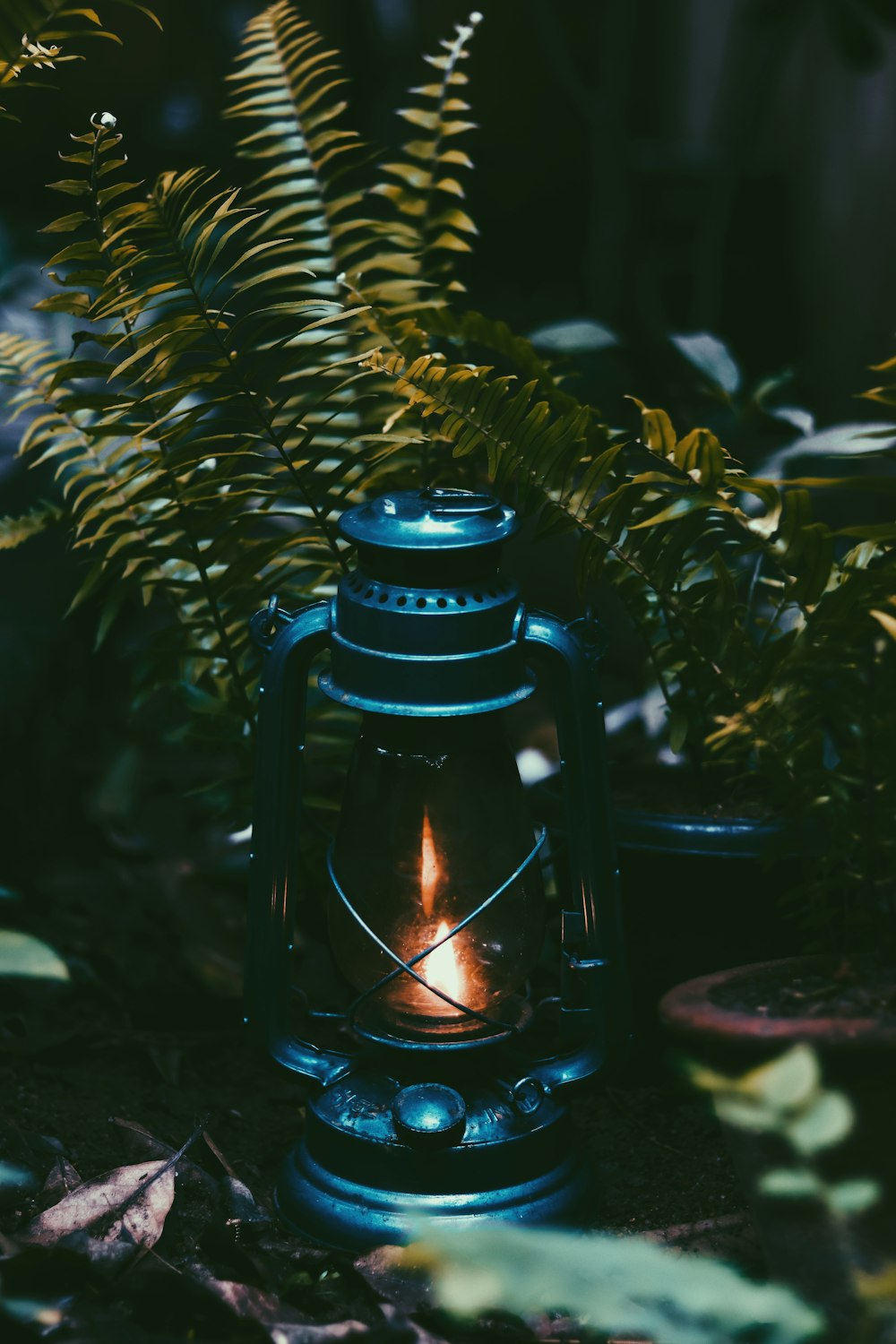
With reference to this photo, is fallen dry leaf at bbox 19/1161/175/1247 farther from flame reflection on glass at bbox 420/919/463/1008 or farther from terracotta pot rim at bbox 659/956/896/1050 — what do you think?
terracotta pot rim at bbox 659/956/896/1050

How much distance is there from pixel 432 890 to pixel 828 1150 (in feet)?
1.91

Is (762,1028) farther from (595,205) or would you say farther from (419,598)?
(595,205)

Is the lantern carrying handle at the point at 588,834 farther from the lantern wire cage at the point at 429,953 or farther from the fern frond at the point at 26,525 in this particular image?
the fern frond at the point at 26,525

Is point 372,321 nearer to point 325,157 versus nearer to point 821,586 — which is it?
point 325,157

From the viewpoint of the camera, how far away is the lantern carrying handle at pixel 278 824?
5.29 feet

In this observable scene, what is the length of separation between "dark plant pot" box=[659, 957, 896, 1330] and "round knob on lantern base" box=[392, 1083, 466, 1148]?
1.33 ft

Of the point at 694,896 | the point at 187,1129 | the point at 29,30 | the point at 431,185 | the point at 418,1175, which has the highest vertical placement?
the point at 29,30

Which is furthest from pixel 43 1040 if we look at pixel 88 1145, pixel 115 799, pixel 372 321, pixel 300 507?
pixel 372 321

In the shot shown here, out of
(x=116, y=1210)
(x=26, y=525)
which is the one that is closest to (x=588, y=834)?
(x=116, y=1210)

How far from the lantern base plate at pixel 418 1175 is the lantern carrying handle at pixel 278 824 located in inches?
3.5

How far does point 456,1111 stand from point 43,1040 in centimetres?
75

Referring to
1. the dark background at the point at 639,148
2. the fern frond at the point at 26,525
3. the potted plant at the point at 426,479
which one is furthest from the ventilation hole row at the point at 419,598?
the dark background at the point at 639,148

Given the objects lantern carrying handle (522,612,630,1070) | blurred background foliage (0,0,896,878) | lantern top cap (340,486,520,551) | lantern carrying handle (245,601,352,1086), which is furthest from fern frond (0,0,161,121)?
blurred background foliage (0,0,896,878)

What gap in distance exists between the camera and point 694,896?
1837mm
